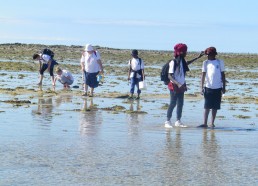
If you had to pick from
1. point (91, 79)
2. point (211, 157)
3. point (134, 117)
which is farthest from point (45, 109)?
point (211, 157)

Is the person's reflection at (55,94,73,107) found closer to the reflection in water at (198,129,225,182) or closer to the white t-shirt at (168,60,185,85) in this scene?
the white t-shirt at (168,60,185,85)

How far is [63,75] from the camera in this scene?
21531 mm

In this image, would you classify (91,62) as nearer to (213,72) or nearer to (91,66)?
(91,66)

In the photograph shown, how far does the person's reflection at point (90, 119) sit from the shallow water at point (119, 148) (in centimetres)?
2

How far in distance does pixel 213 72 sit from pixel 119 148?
11.1ft

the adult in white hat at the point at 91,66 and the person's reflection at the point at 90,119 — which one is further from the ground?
the adult in white hat at the point at 91,66

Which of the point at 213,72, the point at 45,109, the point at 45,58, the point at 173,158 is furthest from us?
the point at 45,58

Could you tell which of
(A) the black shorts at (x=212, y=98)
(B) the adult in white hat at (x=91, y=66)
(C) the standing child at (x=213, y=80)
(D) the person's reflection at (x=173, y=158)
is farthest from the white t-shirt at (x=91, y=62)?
(D) the person's reflection at (x=173, y=158)

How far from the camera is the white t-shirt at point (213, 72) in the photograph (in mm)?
11891

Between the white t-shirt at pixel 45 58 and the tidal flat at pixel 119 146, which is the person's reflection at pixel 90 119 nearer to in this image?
the tidal flat at pixel 119 146

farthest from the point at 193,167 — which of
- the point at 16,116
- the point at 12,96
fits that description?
the point at 12,96

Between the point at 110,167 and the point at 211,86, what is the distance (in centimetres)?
474

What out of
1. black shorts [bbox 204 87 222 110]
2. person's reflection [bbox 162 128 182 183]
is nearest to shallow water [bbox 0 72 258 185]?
person's reflection [bbox 162 128 182 183]

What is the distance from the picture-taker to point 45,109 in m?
14.6
